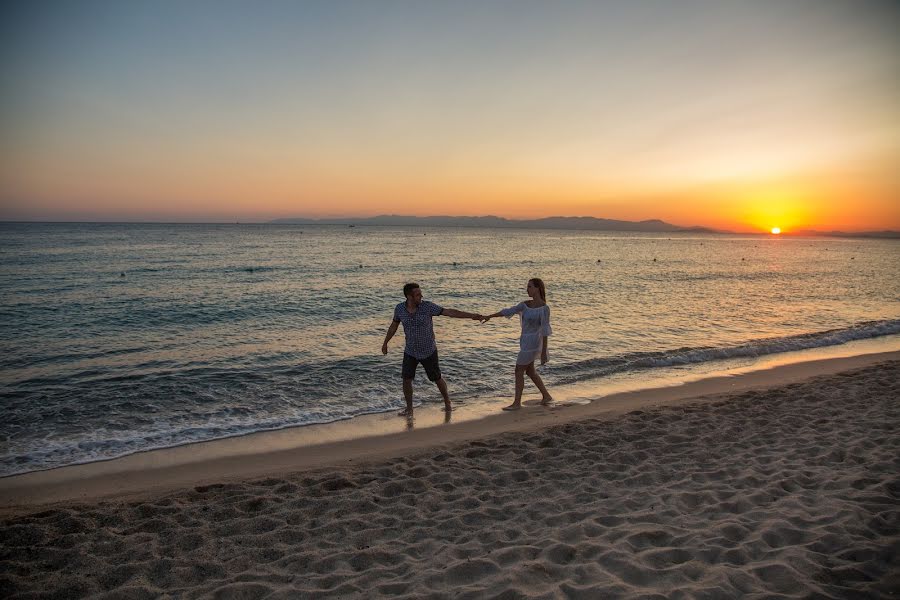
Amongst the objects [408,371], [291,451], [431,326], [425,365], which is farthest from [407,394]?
[291,451]

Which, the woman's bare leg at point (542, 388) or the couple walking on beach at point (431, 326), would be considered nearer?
the couple walking on beach at point (431, 326)

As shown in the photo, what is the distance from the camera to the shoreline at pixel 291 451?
19.5 feet

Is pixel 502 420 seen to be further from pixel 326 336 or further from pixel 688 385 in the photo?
pixel 326 336

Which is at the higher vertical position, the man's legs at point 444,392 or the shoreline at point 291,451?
the man's legs at point 444,392

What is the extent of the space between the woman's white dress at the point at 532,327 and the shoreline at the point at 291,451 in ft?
3.59

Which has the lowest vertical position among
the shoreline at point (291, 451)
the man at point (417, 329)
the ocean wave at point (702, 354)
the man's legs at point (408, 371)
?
the shoreline at point (291, 451)

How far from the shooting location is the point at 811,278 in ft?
118

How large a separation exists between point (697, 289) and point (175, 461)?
93.0 ft

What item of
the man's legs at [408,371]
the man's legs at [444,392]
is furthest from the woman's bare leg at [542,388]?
the man's legs at [408,371]

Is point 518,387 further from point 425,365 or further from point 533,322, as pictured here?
point 425,365

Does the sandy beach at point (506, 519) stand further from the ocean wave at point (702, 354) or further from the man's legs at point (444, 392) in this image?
the ocean wave at point (702, 354)

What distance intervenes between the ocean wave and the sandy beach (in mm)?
4210

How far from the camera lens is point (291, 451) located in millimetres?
7113

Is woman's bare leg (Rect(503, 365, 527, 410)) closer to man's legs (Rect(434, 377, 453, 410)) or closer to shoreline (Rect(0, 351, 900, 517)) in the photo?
shoreline (Rect(0, 351, 900, 517))
